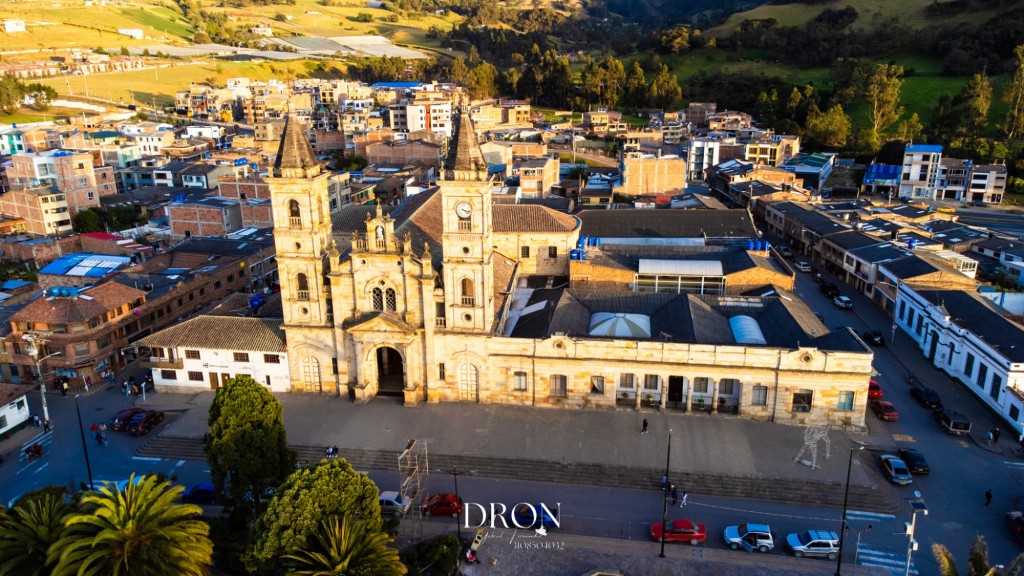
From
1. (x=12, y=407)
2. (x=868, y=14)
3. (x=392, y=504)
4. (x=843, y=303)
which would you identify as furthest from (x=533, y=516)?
(x=868, y=14)

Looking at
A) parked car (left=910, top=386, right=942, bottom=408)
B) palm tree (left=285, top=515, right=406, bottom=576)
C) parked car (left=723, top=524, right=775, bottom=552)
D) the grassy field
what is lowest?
parked car (left=723, top=524, right=775, bottom=552)

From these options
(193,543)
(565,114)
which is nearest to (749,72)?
(565,114)

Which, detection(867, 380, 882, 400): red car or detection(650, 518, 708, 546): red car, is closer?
detection(650, 518, 708, 546): red car

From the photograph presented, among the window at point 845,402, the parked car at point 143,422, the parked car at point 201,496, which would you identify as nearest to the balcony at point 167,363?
the parked car at point 143,422

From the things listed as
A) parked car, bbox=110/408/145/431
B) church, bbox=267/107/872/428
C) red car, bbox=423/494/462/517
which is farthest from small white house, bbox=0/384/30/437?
red car, bbox=423/494/462/517

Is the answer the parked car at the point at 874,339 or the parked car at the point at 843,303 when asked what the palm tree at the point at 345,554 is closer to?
the parked car at the point at 874,339

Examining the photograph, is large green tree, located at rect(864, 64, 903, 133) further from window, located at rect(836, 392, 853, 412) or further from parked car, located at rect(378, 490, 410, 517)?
parked car, located at rect(378, 490, 410, 517)

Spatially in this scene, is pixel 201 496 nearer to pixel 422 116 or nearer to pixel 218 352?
pixel 218 352
